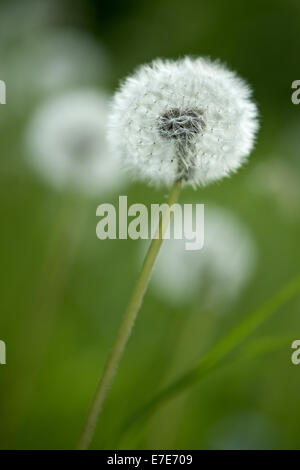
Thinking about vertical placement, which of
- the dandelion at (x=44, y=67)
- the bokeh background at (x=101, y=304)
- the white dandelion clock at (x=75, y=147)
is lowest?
the bokeh background at (x=101, y=304)

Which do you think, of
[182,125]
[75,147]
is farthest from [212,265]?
[182,125]

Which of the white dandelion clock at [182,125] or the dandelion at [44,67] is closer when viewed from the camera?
the white dandelion clock at [182,125]

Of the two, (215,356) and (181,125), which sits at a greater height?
(181,125)

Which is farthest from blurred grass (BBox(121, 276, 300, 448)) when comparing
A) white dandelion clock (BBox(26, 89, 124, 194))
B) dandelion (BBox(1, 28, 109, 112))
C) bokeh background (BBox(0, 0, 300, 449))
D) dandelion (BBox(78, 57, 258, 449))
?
dandelion (BBox(1, 28, 109, 112))

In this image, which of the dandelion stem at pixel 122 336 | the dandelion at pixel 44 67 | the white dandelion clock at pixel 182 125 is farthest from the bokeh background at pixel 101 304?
the white dandelion clock at pixel 182 125

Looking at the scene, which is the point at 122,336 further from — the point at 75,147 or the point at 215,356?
the point at 75,147

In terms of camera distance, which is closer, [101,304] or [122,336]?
[122,336]

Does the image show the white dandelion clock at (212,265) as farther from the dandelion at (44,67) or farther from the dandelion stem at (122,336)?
the dandelion at (44,67)
